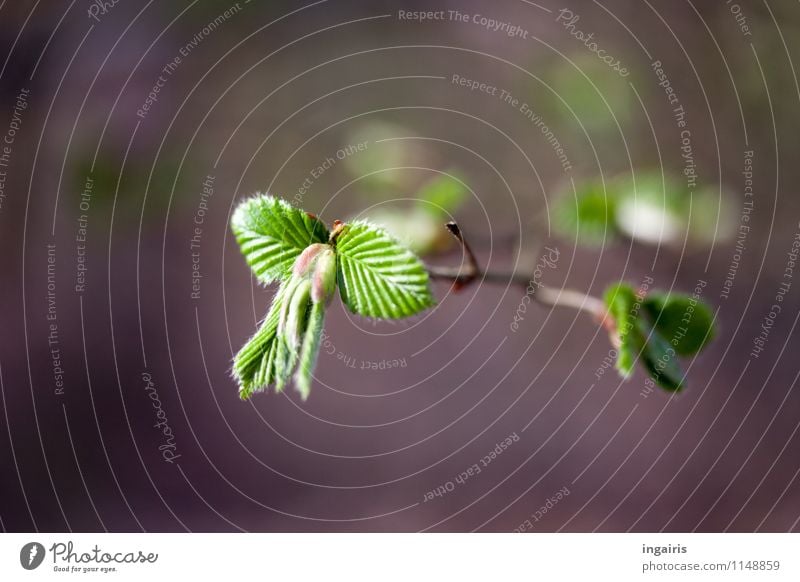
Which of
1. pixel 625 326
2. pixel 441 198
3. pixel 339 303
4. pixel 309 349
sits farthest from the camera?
pixel 339 303

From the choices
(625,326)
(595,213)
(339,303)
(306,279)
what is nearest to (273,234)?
(306,279)

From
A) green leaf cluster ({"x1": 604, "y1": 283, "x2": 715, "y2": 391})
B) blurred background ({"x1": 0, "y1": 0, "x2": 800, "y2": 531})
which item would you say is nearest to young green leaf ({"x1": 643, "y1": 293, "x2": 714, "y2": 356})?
green leaf cluster ({"x1": 604, "y1": 283, "x2": 715, "y2": 391})

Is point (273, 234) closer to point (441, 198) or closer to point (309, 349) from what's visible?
point (309, 349)
